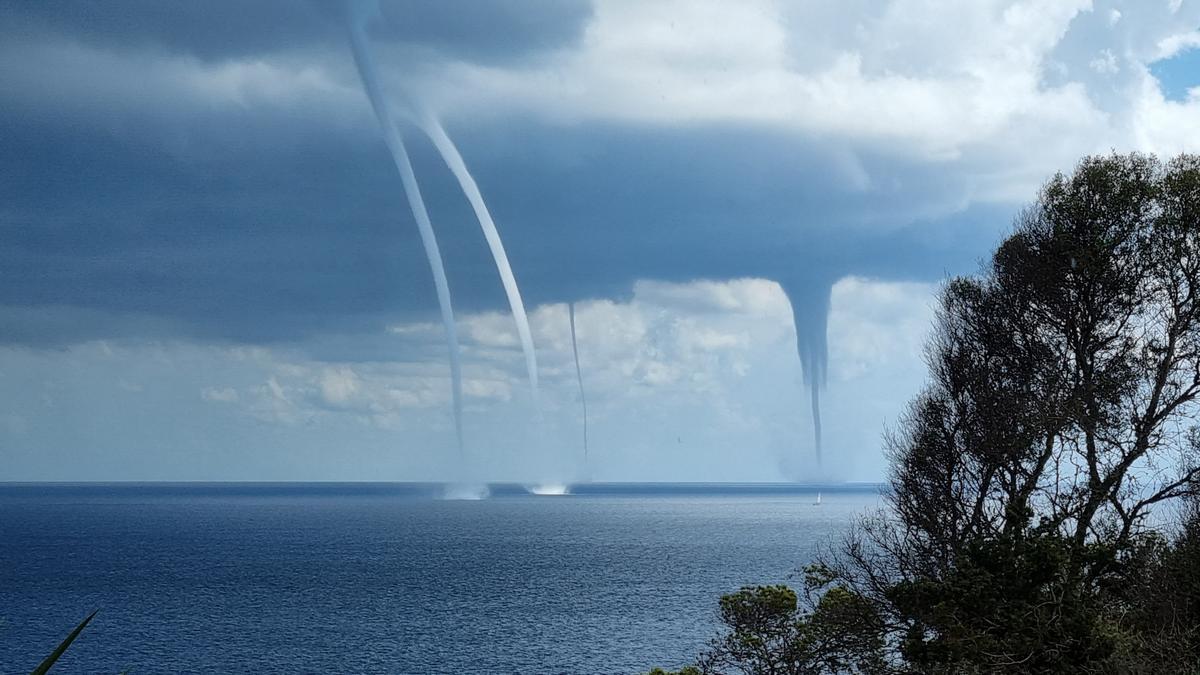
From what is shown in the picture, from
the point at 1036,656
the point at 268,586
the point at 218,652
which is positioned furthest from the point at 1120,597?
the point at 268,586

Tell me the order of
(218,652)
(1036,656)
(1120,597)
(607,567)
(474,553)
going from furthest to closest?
(474,553) → (607,567) → (218,652) → (1120,597) → (1036,656)

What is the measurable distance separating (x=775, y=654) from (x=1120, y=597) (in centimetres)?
1242

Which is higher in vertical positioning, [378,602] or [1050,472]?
[1050,472]

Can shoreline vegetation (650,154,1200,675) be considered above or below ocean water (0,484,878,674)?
above

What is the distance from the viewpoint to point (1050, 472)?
25.7 m

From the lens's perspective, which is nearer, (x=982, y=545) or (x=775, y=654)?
(x=982, y=545)

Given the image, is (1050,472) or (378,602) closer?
(1050,472)

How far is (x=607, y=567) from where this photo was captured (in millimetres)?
132375

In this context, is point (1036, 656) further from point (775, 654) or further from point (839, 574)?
point (775, 654)

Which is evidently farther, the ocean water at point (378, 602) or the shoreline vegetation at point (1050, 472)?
the ocean water at point (378, 602)

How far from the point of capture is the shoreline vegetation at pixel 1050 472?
2134 cm

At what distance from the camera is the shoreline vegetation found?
70.0 feet

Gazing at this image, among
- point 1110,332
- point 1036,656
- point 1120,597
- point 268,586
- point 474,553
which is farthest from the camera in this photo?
point 474,553

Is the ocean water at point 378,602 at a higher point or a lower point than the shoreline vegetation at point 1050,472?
lower
